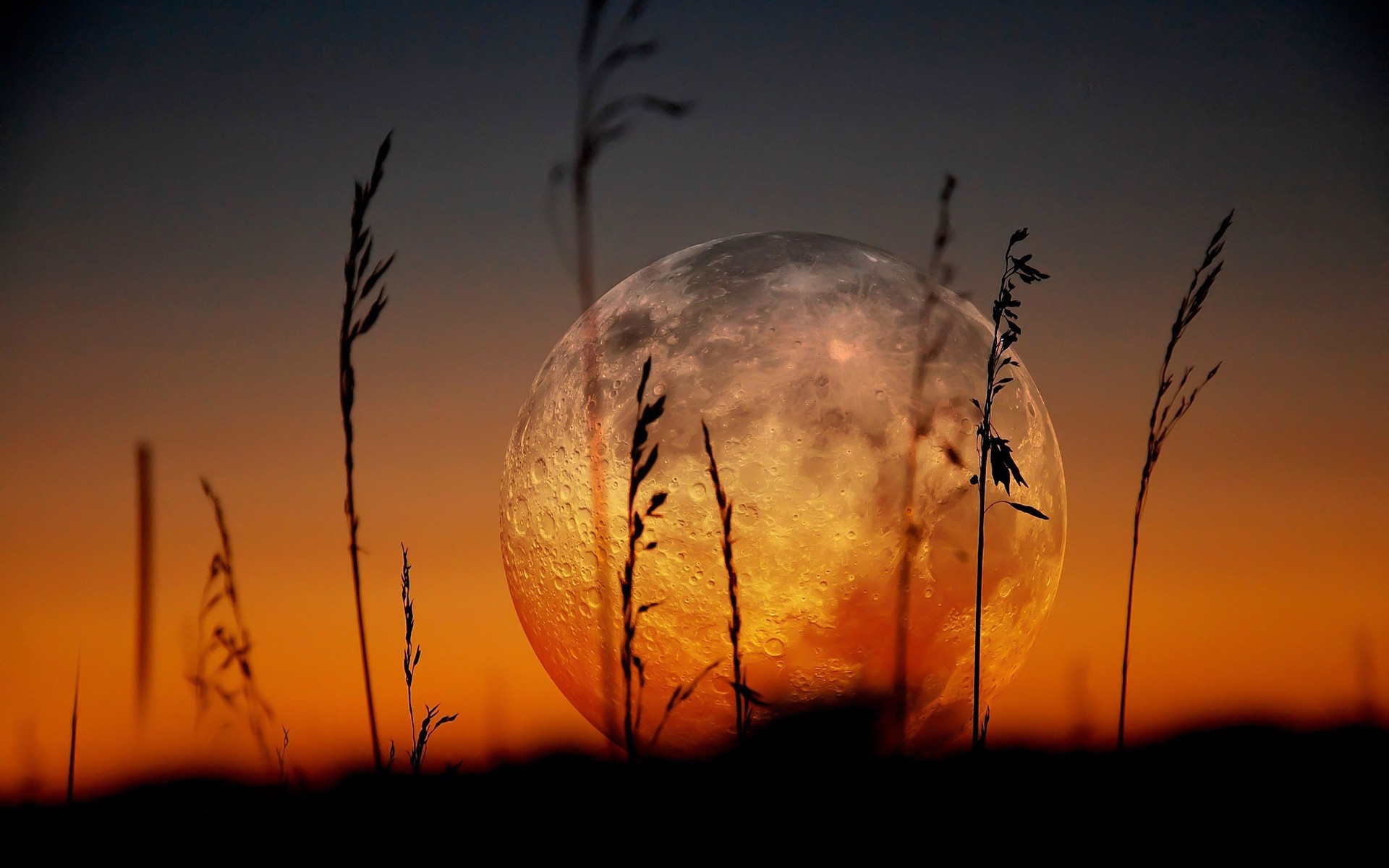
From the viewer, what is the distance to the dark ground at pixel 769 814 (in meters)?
2.26

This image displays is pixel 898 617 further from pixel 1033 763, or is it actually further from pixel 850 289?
pixel 850 289

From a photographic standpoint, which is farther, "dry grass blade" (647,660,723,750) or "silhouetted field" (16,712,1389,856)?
"silhouetted field" (16,712,1389,856)

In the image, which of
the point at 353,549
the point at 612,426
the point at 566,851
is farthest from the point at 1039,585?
the point at 353,549

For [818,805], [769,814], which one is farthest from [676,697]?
[818,805]

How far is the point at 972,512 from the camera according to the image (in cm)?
385

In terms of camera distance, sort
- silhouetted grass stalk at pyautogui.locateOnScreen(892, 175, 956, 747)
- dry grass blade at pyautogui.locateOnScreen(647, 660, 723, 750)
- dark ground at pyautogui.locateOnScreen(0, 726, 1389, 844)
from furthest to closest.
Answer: silhouetted grass stalk at pyautogui.locateOnScreen(892, 175, 956, 747), dark ground at pyautogui.locateOnScreen(0, 726, 1389, 844), dry grass blade at pyautogui.locateOnScreen(647, 660, 723, 750)

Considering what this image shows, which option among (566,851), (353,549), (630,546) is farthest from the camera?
(566,851)

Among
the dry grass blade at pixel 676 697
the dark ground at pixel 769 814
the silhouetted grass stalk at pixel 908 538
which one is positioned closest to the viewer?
the dry grass blade at pixel 676 697

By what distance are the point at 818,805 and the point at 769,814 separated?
43 cm

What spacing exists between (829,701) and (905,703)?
345 millimetres

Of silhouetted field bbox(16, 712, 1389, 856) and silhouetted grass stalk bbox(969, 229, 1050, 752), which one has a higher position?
silhouetted grass stalk bbox(969, 229, 1050, 752)

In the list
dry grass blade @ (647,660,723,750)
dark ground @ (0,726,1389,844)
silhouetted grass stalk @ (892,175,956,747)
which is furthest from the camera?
silhouetted grass stalk @ (892,175,956,747)

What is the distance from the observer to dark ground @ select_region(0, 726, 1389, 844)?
7.42 feet

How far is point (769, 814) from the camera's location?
9.65 ft
